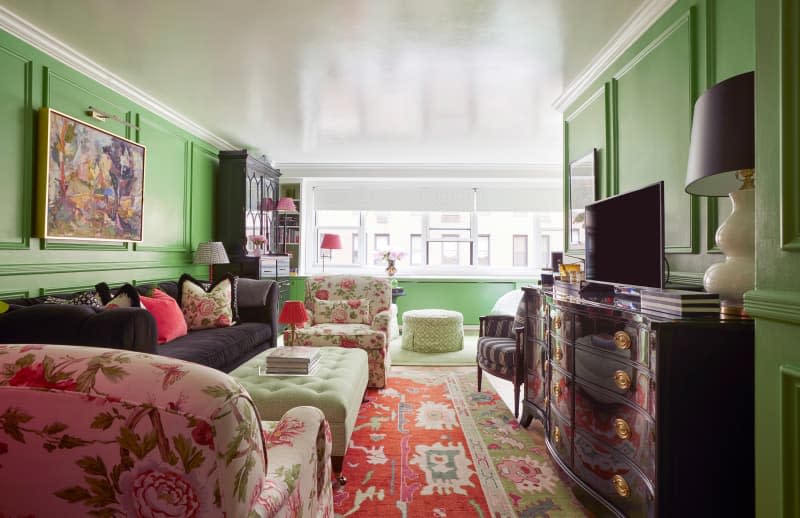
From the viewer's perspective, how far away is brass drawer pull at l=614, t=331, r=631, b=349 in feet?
4.97

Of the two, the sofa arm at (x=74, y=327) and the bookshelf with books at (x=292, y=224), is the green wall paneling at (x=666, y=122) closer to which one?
the sofa arm at (x=74, y=327)

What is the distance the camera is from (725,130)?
1.29 metres

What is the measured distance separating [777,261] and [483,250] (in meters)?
5.61

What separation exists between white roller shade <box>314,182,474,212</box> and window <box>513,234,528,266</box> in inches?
36.0

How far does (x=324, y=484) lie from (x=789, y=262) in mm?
1353

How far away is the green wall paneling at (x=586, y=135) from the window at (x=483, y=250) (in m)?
2.87

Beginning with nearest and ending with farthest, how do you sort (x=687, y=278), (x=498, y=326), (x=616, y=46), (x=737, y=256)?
(x=737, y=256), (x=687, y=278), (x=616, y=46), (x=498, y=326)

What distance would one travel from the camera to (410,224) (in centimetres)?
654

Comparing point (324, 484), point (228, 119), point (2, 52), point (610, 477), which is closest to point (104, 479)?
point (324, 484)

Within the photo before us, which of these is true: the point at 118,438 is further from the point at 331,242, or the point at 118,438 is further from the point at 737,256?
the point at 331,242

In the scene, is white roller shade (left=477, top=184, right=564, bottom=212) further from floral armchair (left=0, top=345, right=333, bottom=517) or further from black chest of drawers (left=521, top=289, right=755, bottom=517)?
floral armchair (left=0, top=345, right=333, bottom=517)

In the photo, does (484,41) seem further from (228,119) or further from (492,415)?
(228,119)

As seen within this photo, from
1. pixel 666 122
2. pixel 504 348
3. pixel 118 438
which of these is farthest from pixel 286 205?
pixel 118 438

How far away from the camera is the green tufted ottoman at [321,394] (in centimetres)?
202
